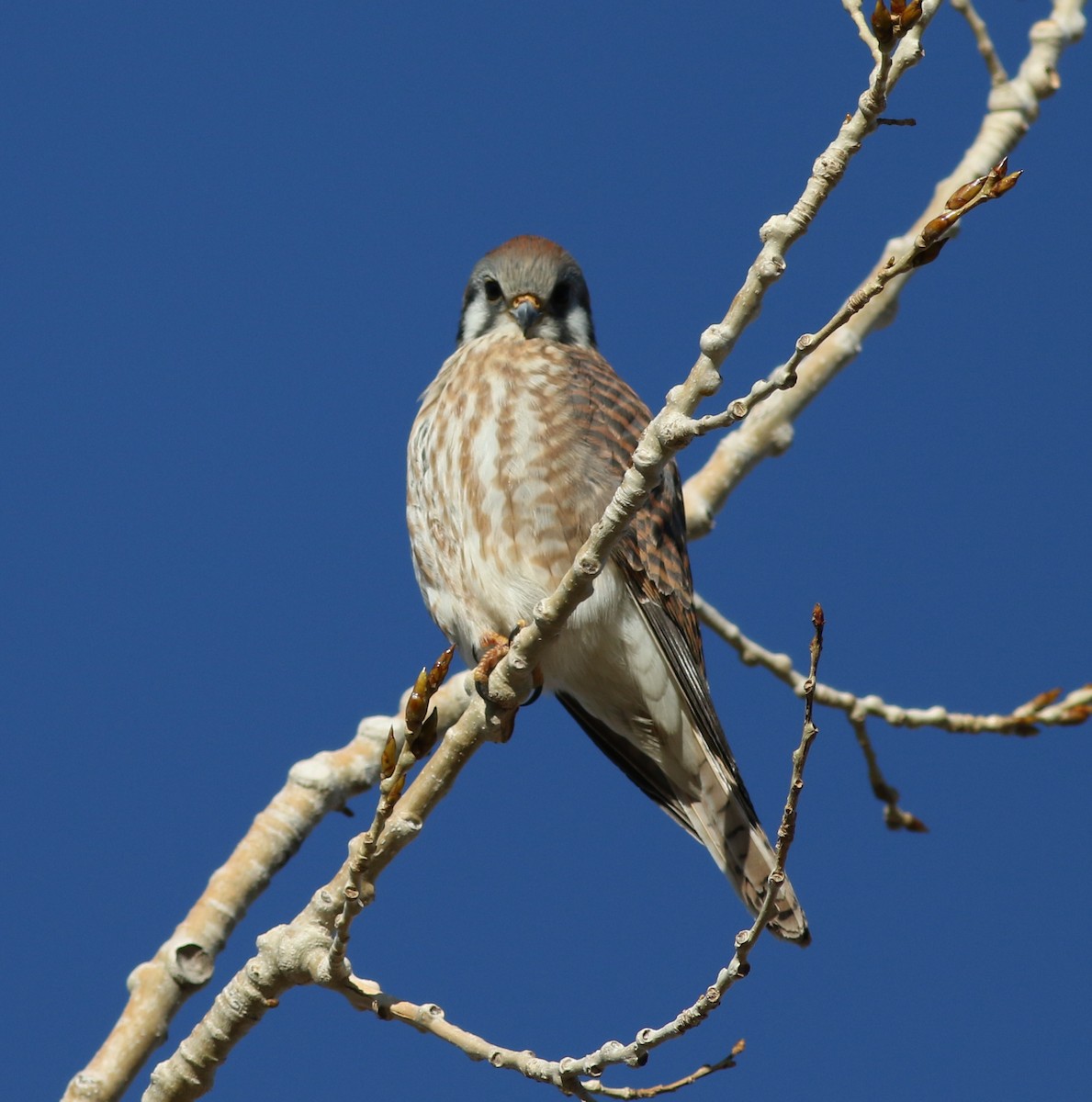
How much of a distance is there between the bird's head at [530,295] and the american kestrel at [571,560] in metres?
0.21

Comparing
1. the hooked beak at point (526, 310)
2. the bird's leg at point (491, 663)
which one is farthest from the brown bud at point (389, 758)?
the hooked beak at point (526, 310)

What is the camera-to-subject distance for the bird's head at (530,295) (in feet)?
13.7

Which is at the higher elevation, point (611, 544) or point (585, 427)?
point (585, 427)

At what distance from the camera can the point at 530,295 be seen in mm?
4184

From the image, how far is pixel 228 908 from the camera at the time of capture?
11.9ft

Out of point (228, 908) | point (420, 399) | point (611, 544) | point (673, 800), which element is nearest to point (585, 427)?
point (420, 399)

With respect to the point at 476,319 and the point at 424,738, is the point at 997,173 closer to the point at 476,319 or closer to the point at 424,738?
the point at 424,738

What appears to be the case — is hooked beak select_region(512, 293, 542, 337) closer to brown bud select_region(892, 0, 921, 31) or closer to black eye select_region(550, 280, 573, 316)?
black eye select_region(550, 280, 573, 316)

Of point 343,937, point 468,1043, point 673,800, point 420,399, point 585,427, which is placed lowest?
point 468,1043

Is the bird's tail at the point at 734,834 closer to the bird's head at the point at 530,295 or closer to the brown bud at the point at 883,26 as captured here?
the bird's head at the point at 530,295

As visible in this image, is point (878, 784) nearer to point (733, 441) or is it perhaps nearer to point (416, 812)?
point (733, 441)

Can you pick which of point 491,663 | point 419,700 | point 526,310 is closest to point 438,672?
point 419,700

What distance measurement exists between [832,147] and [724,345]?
0.32 meters

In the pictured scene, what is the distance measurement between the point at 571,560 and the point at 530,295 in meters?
0.98
